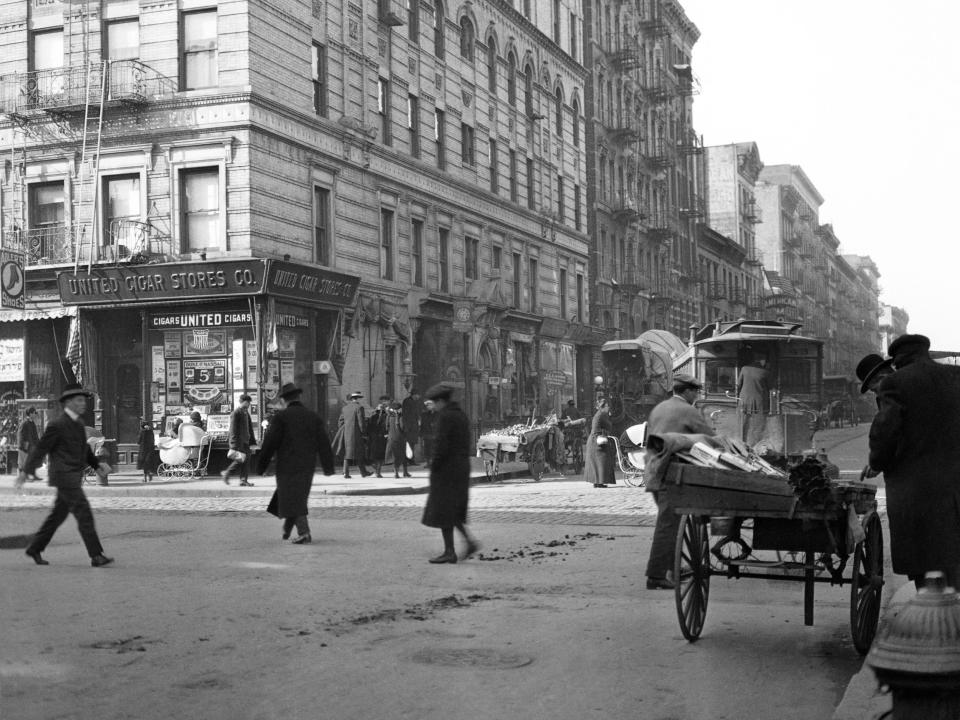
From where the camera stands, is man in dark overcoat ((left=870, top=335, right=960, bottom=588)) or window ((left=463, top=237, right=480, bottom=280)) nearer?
man in dark overcoat ((left=870, top=335, right=960, bottom=588))

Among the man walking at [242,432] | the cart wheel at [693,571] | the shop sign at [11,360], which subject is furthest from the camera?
the shop sign at [11,360]

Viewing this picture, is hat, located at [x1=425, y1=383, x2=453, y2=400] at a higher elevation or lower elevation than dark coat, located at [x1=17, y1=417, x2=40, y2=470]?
higher

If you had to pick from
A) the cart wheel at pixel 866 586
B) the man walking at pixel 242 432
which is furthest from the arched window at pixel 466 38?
the cart wheel at pixel 866 586

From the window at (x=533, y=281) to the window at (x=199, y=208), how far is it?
60.2 ft

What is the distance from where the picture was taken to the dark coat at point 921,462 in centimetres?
637

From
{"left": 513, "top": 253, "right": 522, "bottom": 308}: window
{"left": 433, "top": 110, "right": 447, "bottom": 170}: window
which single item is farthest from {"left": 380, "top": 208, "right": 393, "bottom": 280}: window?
{"left": 513, "top": 253, "right": 522, "bottom": 308}: window

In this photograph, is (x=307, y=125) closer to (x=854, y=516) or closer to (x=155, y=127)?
(x=155, y=127)

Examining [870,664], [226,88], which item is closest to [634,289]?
[226,88]

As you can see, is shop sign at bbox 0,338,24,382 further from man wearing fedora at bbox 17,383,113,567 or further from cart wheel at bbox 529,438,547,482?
man wearing fedora at bbox 17,383,113,567

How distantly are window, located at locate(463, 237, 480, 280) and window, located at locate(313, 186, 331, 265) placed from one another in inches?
346

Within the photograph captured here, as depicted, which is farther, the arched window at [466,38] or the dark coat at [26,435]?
the arched window at [466,38]

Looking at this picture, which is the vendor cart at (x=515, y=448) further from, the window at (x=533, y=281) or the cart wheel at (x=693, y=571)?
the cart wheel at (x=693, y=571)

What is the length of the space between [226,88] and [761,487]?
69.5 feet

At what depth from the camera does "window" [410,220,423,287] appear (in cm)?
3403
